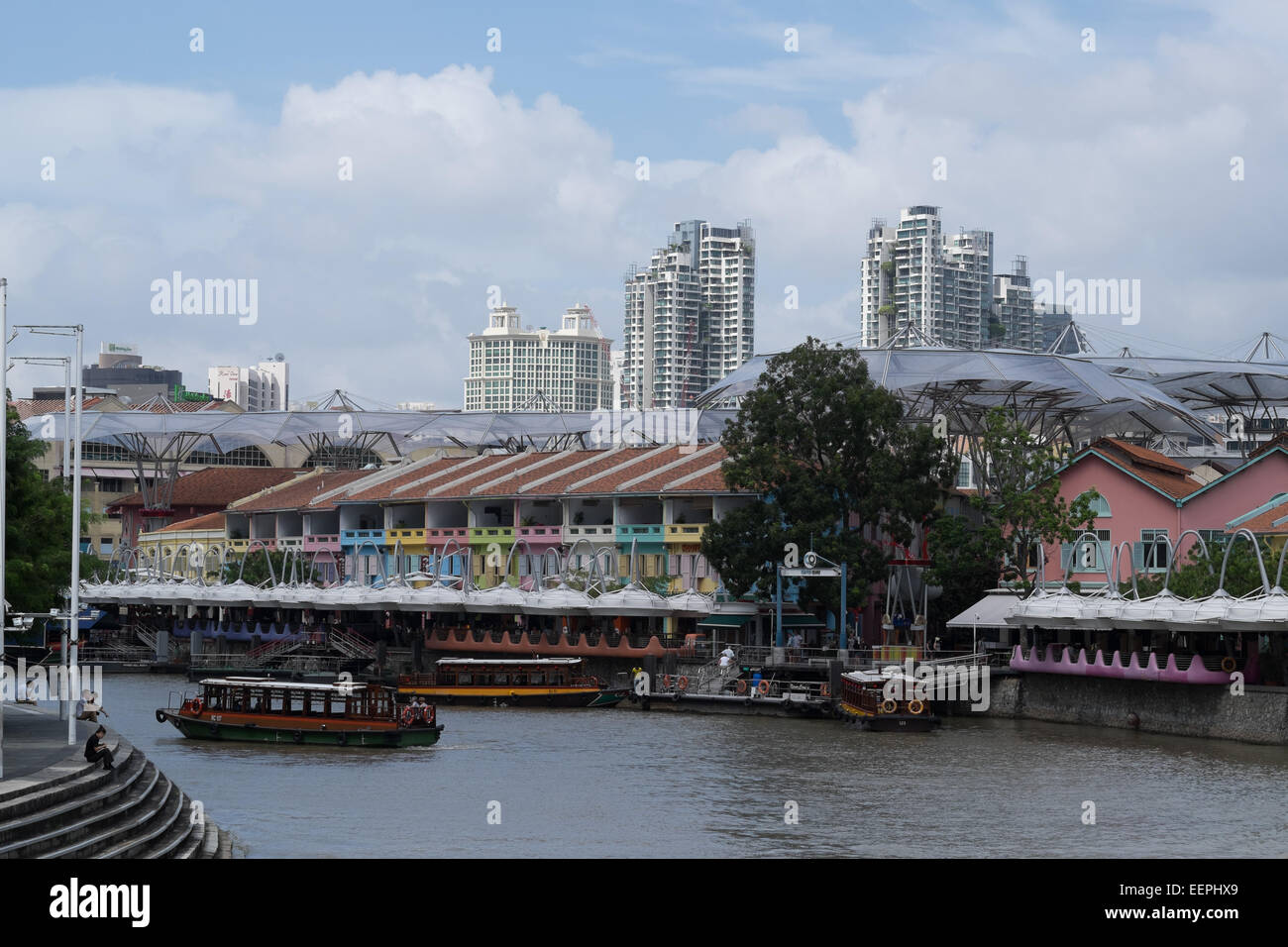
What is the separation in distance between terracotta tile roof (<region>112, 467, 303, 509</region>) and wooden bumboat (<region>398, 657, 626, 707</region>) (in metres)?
54.8

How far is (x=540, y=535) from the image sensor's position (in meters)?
88.1

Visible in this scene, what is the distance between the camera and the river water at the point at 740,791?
121 feet

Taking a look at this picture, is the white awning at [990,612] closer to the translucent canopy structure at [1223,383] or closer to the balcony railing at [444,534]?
the translucent canopy structure at [1223,383]

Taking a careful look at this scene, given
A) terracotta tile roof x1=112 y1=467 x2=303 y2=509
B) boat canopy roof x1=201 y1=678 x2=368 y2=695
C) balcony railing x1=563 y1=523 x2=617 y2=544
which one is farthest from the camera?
terracotta tile roof x1=112 y1=467 x2=303 y2=509

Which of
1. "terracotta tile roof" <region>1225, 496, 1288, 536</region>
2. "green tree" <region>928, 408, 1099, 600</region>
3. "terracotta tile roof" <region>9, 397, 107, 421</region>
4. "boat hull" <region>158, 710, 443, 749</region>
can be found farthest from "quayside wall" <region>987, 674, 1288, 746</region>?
"terracotta tile roof" <region>9, 397, 107, 421</region>

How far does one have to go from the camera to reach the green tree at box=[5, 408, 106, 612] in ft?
146

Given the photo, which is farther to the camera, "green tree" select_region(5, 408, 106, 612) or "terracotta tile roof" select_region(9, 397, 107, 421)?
"terracotta tile roof" select_region(9, 397, 107, 421)

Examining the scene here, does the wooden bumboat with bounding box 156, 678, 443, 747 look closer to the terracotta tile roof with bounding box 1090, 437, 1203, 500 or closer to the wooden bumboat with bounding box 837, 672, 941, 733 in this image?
the wooden bumboat with bounding box 837, 672, 941, 733

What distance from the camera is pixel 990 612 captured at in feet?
229

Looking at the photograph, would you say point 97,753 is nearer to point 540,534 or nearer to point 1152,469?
point 1152,469

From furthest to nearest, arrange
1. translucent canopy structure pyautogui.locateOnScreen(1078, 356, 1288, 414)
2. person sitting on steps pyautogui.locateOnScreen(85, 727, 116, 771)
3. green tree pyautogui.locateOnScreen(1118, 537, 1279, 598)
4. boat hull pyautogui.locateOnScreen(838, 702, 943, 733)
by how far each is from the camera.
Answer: translucent canopy structure pyautogui.locateOnScreen(1078, 356, 1288, 414) < green tree pyautogui.locateOnScreen(1118, 537, 1279, 598) < boat hull pyautogui.locateOnScreen(838, 702, 943, 733) < person sitting on steps pyautogui.locateOnScreen(85, 727, 116, 771)

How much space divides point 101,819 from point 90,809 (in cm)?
50

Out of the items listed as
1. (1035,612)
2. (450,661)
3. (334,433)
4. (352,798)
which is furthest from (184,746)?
(334,433)

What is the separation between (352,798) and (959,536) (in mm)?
34225
